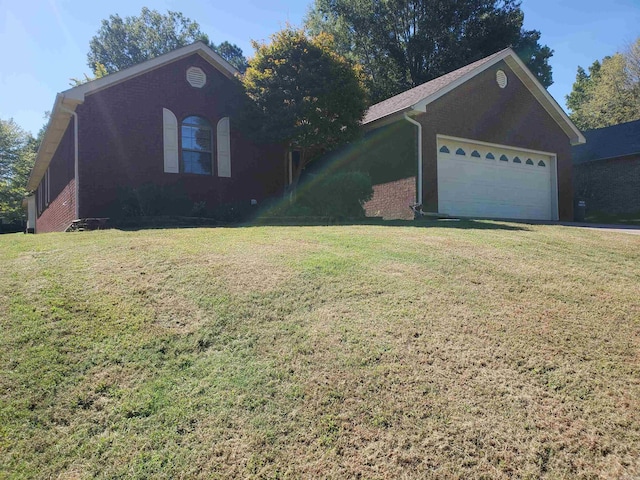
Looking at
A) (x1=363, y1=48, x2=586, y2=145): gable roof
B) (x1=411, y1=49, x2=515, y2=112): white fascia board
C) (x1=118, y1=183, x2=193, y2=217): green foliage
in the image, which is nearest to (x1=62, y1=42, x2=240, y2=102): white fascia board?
(x1=118, y1=183, x2=193, y2=217): green foliage

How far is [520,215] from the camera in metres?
16.2

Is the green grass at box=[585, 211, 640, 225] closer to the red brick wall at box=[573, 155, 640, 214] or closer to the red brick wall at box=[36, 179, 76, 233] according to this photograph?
the red brick wall at box=[573, 155, 640, 214]

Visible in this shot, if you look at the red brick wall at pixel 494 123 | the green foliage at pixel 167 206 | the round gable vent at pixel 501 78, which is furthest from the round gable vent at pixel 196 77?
the round gable vent at pixel 501 78

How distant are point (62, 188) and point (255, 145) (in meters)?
6.69

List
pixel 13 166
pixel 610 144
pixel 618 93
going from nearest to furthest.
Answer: pixel 610 144 < pixel 618 93 < pixel 13 166

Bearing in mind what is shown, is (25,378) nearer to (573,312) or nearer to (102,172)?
(573,312)

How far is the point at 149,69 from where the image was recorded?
12633 mm

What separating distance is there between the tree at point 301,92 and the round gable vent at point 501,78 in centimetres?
567

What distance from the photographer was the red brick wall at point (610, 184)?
20.4 metres

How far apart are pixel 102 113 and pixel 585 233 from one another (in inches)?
489

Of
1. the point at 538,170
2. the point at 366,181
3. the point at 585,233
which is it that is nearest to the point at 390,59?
the point at 538,170

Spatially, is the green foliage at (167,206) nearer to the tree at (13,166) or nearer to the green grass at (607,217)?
the green grass at (607,217)

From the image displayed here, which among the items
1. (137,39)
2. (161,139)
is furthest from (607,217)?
(137,39)

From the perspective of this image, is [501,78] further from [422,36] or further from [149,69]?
[422,36]
